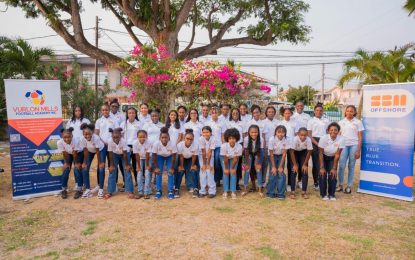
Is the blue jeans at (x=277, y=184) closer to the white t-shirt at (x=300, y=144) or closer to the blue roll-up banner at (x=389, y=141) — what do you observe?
the white t-shirt at (x=300, y=144)

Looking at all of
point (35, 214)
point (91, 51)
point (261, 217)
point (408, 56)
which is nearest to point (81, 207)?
point (35, 214)

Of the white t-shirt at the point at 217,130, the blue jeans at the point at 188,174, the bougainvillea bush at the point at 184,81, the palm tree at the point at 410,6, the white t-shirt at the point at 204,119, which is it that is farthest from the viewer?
the palm tree at the point at 410,6

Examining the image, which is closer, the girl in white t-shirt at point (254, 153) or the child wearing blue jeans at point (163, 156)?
the child wearing blue jeans at point (163, 156)

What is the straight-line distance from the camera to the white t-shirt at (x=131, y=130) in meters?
6.14

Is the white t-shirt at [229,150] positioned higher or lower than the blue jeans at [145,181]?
higher

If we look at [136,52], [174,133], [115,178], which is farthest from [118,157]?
[136,52]

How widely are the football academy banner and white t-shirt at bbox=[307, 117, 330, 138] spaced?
4740mm

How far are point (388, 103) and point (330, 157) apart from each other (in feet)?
4.67

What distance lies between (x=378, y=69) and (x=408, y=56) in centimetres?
132

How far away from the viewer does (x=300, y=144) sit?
5.65 meters

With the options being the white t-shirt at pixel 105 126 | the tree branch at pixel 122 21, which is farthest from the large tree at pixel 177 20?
the white t-shirt at pixel 105 126

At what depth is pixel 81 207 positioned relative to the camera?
5.24 metres

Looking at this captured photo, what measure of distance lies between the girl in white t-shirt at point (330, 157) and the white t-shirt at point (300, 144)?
0.19m

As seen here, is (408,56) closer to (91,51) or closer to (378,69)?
(378,69)
